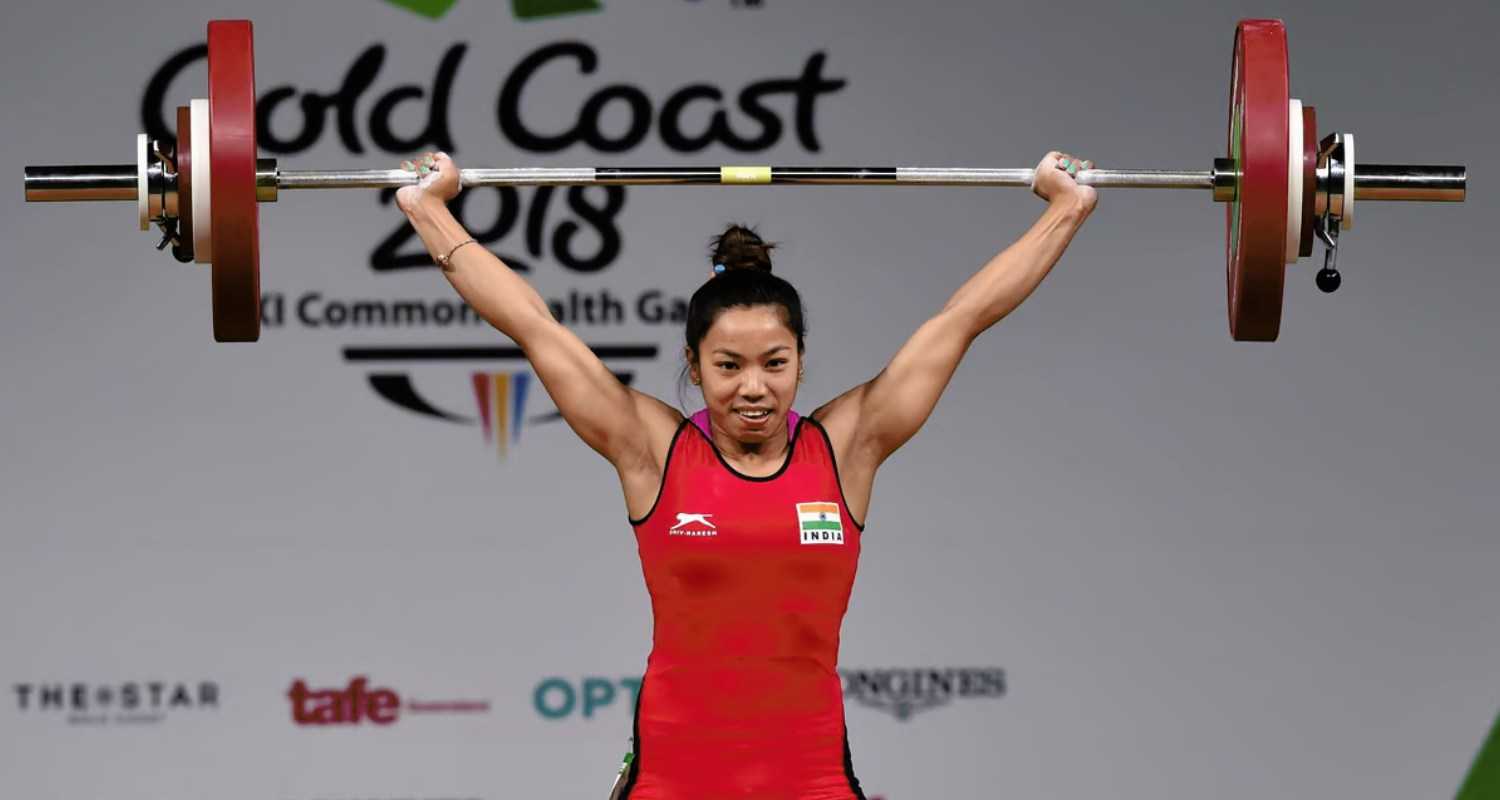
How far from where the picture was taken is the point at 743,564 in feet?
12.4

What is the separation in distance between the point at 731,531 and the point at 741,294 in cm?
38

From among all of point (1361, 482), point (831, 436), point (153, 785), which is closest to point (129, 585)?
point (153, 785)

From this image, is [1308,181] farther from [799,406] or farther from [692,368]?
[799,406]

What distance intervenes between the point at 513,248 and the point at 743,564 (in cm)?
207

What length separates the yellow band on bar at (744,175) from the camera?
4.20m

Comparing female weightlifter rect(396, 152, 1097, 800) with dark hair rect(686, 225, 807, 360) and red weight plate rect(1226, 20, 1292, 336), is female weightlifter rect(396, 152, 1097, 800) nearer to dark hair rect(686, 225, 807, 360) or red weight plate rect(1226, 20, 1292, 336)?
dark hair rect(686, 225, 807, 360)

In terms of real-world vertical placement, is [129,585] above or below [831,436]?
below

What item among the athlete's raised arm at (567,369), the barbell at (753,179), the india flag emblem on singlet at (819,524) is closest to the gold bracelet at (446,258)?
the athlete's raised arm at (567,369)

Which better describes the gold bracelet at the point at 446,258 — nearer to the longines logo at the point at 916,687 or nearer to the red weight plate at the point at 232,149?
the red weight plate at the point at 232,149

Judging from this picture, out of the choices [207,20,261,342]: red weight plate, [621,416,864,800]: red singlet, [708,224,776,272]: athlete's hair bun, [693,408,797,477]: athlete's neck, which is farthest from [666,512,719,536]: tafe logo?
[207,20,261,342]: red weight plate

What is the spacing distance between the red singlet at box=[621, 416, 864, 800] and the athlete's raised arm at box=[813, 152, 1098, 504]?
0.49ft

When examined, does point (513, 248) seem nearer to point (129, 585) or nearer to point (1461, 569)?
point (129, 585)

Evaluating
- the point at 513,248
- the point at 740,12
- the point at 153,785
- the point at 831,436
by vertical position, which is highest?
the point at 740,12

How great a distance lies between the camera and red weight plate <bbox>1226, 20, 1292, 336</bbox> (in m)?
4.06
